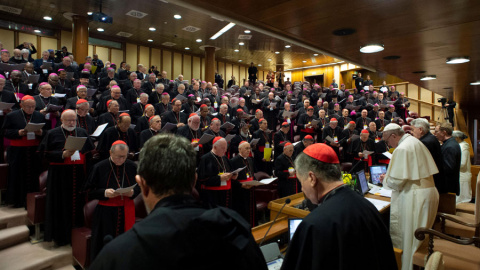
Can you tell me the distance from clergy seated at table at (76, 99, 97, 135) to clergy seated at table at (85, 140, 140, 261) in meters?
1.97

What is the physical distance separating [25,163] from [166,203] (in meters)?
5.16

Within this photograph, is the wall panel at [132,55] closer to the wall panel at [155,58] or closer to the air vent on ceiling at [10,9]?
the wall panel at [155,58]

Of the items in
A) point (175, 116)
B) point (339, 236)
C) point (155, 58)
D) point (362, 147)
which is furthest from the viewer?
point (155, 58)

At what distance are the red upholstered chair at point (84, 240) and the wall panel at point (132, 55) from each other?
15.1 metres

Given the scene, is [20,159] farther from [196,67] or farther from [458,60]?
[196,67]

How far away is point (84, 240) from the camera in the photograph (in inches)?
155

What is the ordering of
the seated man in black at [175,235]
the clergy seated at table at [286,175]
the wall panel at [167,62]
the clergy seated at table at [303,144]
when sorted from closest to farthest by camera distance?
the seated man in black at [175,235]
the clergy seated at table at [286,175]
the clergy seated at table at [303,144]
the wall panel at [167,62]

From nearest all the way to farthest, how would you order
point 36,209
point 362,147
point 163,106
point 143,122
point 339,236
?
point 339,236, point 36,209, point 143,122, point 163,106, point 362,147

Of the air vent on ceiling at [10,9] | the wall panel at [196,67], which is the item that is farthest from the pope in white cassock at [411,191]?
the wall panel at [196,67]

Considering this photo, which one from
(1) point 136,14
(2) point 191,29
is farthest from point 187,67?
(1) point 136,14

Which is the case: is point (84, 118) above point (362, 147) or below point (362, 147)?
above

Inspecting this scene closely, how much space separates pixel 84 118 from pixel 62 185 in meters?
1.79

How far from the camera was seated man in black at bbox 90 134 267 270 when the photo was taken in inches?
37.0

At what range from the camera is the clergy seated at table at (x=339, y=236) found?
1542 mm
